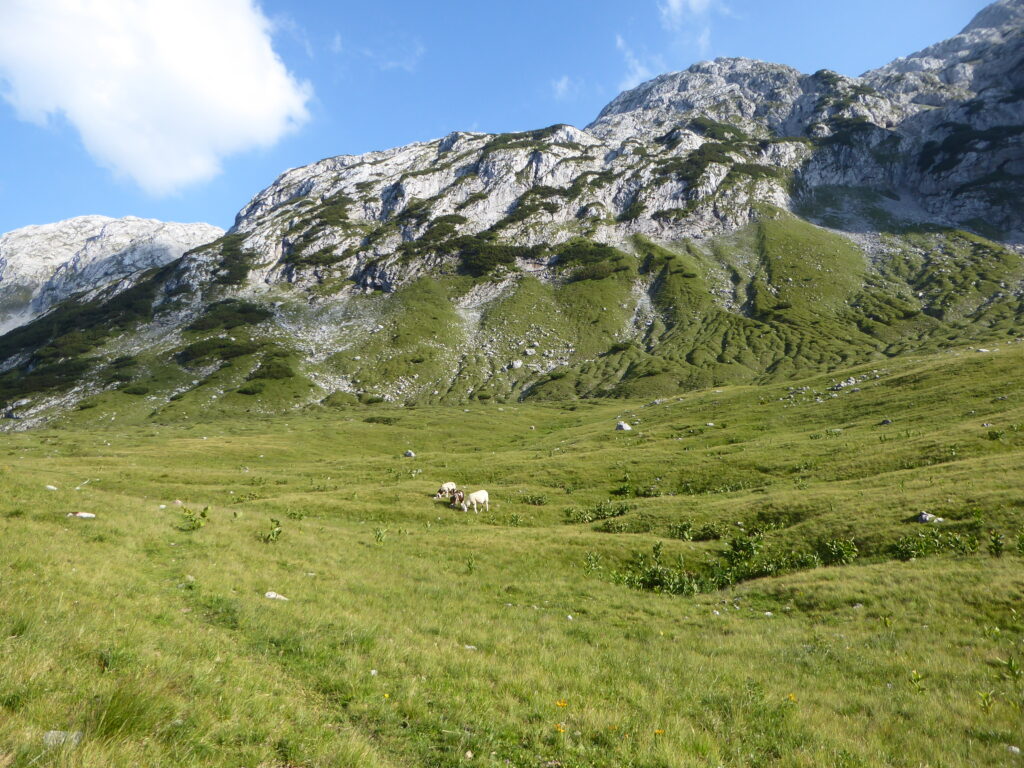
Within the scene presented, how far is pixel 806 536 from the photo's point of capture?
23156mm

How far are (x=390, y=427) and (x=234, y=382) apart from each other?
108 metres

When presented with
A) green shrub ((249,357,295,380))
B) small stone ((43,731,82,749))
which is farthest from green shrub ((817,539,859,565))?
green shrub ((249,357,295,380))

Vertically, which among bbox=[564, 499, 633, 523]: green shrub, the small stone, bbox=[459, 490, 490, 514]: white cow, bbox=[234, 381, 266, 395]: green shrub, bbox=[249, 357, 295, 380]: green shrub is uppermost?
bbox=[249, 357, 295, 380]: green shrub

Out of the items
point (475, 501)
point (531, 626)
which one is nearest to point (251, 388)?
point (475, 501)

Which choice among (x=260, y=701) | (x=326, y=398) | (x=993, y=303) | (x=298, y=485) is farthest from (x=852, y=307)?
(x=260, y=701)

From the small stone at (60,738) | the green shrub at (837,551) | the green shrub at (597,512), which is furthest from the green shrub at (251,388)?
the small stone at (60,738)

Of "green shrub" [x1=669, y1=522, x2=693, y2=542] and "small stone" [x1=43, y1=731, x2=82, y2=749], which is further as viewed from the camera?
"green shrub" [x1=669, y1=522, x2=693, y2=542]

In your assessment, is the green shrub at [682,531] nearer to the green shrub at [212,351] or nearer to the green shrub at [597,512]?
the green shrub at [597,512]

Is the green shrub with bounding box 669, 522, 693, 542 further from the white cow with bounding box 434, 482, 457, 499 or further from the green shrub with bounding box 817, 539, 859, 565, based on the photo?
the white cow with bounding box 434, 482, 457, 499

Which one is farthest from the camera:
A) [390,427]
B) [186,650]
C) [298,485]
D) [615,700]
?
[390,427]

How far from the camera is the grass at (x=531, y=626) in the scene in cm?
737

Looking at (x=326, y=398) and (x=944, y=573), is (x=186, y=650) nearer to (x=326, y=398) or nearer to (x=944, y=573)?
(x=944, y=573)

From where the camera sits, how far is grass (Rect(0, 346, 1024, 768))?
24.2 feet

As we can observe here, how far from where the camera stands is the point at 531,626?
15.5m
